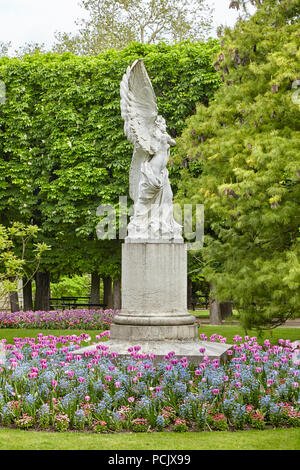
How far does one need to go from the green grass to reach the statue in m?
3.97

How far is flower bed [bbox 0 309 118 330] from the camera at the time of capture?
57.4ft

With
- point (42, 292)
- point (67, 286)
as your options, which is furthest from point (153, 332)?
point (67, 286)

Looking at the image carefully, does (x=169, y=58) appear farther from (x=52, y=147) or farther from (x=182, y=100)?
(x=52, y=147)

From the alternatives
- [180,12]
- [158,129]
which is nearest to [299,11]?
[158,129]

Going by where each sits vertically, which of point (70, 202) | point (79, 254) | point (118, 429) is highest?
point (70, 202)

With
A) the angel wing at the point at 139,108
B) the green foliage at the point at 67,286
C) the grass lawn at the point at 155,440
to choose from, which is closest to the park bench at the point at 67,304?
the green foliage at the point at 67,286

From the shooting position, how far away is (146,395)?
651 centimetres

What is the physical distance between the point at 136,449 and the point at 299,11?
10580 mm

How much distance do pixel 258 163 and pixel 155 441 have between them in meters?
6.25

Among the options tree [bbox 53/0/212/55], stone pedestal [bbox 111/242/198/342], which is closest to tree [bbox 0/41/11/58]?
tree [bbox 53/0/212/55]

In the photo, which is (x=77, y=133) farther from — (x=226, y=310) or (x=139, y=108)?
(x=139, y=108)

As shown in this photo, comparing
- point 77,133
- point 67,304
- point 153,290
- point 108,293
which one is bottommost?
point 67,304

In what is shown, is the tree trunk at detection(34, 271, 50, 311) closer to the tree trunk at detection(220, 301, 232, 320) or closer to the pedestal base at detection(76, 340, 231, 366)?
the tree trunk at detection(220, 301, 232, 320)
